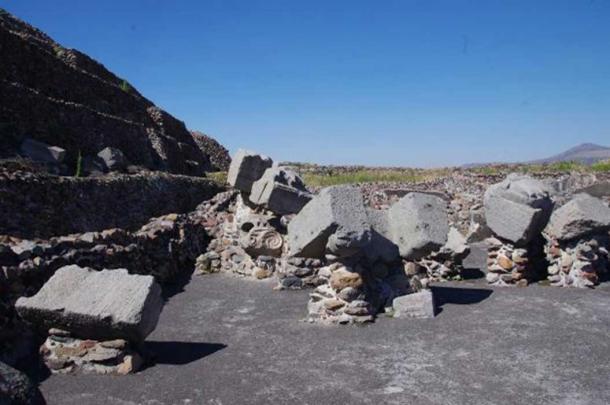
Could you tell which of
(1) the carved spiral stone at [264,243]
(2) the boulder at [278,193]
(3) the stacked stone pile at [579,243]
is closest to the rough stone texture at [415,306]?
(3) the stacked stone pile at [579,243]

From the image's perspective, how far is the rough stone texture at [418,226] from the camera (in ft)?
28.5

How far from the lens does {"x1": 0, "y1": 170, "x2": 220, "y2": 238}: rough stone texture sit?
1071 cm

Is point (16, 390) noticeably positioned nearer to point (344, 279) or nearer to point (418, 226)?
point (344, 279)

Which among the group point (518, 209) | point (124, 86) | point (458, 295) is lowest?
point (458, 295)

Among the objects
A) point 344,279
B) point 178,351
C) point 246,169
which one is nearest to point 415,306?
point 344,279

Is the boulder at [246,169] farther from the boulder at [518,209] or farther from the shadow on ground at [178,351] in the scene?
the shadow on ground at [178,351]

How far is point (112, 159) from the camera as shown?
18.1 metres

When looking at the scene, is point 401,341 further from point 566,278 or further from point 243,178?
point 243,178

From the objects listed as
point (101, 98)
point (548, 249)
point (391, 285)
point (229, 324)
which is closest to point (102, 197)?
point (229, 324)

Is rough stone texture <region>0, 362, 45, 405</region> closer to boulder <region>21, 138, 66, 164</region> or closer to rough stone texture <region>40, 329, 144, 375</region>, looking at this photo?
rough stone texture <region>40, 329, 144, 375</region>

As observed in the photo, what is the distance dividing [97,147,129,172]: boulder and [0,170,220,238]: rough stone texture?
2.13 metres

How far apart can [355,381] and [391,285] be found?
3.29 metres

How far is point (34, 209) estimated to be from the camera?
11094mm

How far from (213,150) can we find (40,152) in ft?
66.0
